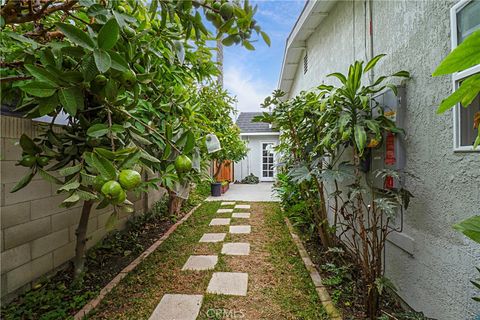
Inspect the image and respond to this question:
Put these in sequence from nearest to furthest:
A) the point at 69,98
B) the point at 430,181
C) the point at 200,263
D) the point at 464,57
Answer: the point at 464,57 → the point at 69,98 → the point at 430,181 → the point at 200,263

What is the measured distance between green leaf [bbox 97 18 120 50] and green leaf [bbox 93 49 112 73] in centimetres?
2

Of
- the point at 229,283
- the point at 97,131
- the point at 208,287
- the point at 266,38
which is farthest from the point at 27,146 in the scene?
the point at 229,283

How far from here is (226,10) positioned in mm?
999

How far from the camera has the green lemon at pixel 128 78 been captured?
94cm

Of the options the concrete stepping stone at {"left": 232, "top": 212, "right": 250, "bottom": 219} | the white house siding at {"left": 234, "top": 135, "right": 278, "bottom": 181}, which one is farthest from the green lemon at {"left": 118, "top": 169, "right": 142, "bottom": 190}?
the white house siding at {"left": 234, "top": 135, "right": 278, "bottom": 181}

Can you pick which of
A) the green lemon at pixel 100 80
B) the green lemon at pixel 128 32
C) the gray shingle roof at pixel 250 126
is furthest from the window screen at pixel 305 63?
the gray shingle roof at pixel 250 126

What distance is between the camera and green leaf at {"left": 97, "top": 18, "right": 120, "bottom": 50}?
0.79 metres

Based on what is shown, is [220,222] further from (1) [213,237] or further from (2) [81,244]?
(2) [81,244]

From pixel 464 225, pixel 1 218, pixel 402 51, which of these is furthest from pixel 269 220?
pixel 464 225

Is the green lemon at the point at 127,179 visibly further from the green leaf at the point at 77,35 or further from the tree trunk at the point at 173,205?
the tree trunk at the point at 173,205

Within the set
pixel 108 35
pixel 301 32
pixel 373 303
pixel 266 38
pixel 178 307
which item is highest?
pixel 301 32

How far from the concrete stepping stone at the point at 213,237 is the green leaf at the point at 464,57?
3453mm

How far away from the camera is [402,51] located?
6.31 feet

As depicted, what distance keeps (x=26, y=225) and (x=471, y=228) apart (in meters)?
2.90
